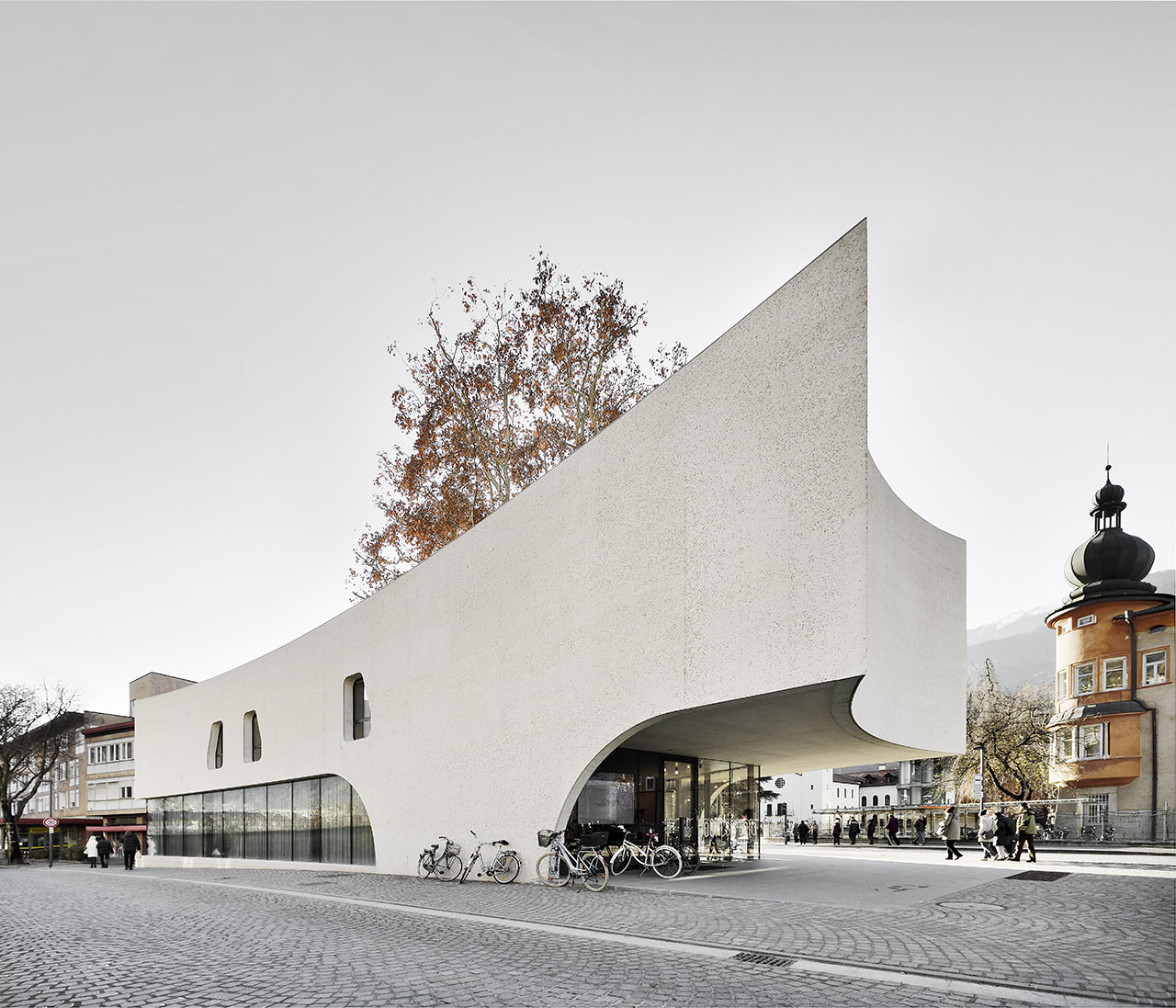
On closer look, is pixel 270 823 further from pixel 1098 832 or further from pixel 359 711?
pixel 1098 832

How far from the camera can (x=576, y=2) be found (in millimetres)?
11047

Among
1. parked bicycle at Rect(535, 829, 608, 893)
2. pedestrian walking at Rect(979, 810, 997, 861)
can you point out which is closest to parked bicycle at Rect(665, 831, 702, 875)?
parked bicycle at Rect(535, 829, 608, 893)

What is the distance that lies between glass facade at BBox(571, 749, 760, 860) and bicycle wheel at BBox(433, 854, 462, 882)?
107 inches

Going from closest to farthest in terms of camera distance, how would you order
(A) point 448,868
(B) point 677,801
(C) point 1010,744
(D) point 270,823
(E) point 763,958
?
(E) point 763,958, (A) point 448,868, (B) point 677,801, (D) point 270,823, (C) point 1010,744

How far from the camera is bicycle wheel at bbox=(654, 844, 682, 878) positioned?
16.6m

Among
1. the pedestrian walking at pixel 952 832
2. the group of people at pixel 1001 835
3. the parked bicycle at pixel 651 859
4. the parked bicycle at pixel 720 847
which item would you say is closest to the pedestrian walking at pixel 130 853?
the parked bicycle at pixel 720 847

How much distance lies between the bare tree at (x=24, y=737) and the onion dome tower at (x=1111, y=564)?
5435 centimetres

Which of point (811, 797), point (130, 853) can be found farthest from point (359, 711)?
point (811, 797)

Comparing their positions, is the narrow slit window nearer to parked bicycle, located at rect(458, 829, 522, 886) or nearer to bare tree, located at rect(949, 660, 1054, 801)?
parked bicycle, located at rect(458, 829, 522, 886)

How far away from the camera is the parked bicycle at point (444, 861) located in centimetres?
1773

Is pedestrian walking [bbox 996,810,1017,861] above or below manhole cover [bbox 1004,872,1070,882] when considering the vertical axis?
below

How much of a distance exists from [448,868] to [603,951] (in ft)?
32.0

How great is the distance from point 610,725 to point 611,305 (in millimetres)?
13923

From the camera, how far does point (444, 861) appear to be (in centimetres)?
1803
